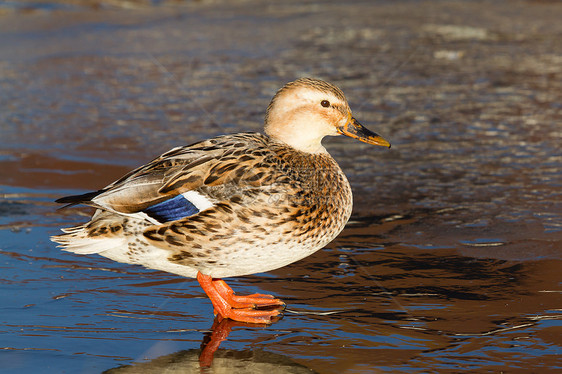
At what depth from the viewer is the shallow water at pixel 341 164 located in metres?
4.17

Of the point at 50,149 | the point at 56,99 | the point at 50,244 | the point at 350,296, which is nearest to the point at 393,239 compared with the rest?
the point at 350,296

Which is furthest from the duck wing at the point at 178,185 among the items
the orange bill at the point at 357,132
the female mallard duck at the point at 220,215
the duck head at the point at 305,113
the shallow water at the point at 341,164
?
the orange bill at the point at 357,132

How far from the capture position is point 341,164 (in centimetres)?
736

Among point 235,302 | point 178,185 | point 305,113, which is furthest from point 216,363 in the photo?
point 305,113

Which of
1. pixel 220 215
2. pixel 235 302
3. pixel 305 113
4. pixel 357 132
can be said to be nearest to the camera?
pixel 220 215

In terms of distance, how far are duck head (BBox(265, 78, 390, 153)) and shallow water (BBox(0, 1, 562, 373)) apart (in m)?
0.84

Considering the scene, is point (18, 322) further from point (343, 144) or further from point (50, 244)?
point (343, 144)

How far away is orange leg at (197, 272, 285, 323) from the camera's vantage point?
14.9ft

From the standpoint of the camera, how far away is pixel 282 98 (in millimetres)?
5062

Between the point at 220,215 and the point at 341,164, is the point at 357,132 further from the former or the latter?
the point at 341,164

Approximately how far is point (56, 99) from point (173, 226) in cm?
548

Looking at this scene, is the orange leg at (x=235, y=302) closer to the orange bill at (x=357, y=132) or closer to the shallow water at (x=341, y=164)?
the shallow water at (x=341, y=164)

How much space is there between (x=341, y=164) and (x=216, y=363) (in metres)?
3.67

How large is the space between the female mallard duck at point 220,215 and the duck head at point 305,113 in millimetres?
220
